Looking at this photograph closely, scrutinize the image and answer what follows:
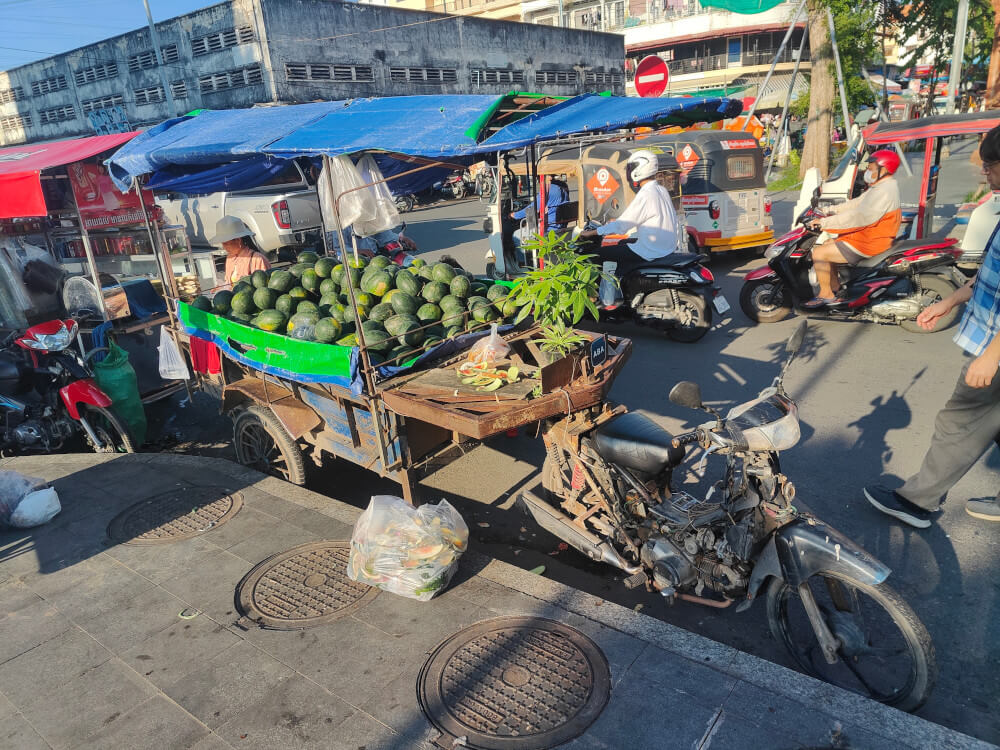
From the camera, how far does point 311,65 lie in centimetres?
2175

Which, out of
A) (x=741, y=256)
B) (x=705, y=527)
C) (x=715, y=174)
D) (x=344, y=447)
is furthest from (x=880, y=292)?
(x=344, y=447)

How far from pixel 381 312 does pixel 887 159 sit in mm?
5690

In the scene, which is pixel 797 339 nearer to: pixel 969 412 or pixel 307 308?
pixel 969 412

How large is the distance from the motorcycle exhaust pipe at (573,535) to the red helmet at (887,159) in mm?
5588

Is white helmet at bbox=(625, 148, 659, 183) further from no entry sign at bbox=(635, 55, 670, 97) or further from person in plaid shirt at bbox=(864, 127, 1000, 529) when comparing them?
no entry sign at bbox=(635, 55, 670, 97)

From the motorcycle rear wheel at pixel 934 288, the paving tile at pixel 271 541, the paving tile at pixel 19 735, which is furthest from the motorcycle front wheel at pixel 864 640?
the motorcycle rear wheel at pixel 934 288

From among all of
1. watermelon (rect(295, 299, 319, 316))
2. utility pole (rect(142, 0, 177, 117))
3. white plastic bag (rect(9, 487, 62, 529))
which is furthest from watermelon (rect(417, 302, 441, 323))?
utility pole (rect(142, 0, 177, 117))

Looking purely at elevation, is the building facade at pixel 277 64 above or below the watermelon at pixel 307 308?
above

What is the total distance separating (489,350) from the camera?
3.85m

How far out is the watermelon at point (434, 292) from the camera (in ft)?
15.2

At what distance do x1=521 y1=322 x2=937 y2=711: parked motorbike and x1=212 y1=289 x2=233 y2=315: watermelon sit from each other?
2.96 m

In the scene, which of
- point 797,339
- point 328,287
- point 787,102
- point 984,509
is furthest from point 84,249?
point 787,102

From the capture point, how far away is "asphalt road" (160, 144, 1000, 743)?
10.3 feet

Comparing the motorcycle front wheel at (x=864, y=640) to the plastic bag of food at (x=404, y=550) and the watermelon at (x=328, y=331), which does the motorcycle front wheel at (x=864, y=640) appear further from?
the watermelon at (x=328, y=331)
